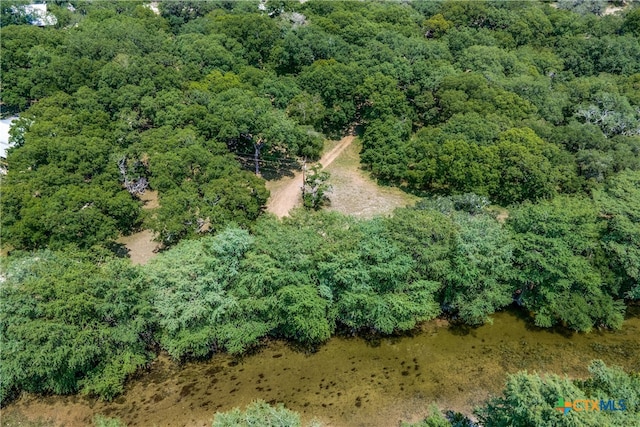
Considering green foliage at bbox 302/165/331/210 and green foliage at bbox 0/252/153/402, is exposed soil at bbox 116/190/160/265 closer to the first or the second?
green foliage at bbox 0/252/153/402

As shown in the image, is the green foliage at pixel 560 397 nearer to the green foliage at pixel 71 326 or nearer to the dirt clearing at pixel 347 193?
the green foliage at pixel 71 326

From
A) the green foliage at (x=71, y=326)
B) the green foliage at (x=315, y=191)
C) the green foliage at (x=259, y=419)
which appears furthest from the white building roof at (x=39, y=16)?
the green foliage at (x=259, y=419)

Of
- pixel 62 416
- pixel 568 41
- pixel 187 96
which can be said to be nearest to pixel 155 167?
pixel 187 96

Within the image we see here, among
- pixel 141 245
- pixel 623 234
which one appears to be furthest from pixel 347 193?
pixel 623 234

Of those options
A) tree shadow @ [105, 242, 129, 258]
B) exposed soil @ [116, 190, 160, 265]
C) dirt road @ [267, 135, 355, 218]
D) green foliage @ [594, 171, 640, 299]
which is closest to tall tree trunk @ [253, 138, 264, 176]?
dirt road @ [267, 135, 355, 218]

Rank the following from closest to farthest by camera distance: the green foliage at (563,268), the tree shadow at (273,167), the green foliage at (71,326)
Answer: the green foliage at (71,326) < the green foliage at (563,268) < the tree shadow at (273,167)

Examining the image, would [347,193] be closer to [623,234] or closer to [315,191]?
[315,191]
